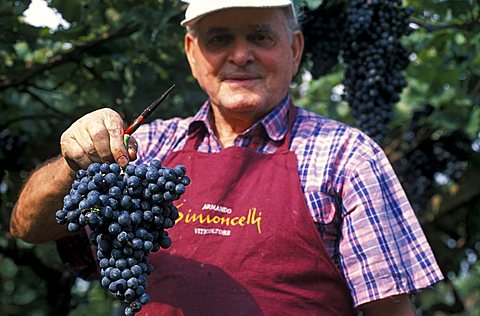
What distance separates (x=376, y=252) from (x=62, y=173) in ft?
2.53

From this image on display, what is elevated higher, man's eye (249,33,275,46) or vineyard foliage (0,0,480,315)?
man's eye (249,33,275,46)

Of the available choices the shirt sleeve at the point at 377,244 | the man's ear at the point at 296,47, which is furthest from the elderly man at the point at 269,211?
the man's ear at the point at 296,47

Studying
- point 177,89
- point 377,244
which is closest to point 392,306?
point 377,244

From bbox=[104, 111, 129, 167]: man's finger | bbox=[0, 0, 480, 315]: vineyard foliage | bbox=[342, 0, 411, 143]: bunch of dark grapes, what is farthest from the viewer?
bbox=[0, 0, 480, 315]: vineyard foliage

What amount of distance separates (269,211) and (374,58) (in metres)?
0.90

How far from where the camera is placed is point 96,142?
179cm

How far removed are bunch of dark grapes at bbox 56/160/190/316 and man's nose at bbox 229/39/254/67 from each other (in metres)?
0.62

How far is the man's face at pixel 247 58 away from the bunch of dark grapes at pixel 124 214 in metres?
0.60

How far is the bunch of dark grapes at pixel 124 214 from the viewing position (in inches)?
64.3

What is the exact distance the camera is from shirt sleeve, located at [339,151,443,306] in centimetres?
203

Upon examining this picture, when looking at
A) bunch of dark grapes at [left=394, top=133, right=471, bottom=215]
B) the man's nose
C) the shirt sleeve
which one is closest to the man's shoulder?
the shirt sleeve

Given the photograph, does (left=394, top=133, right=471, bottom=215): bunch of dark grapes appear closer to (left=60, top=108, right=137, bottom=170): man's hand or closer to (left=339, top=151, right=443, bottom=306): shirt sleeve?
(left=339, top=151, right=443, bottom=306): shirt sleeve

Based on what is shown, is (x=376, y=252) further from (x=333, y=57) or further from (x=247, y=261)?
(x=333, y=57)

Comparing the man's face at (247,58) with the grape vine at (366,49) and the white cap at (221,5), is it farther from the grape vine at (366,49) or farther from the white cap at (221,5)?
the grape vine at (366,49)
